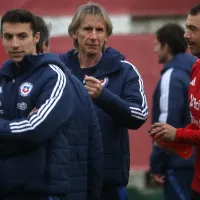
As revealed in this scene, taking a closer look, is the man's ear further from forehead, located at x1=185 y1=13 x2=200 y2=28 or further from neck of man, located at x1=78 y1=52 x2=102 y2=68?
forehead, located at x1=185 y1=13 x2=200 y2=28

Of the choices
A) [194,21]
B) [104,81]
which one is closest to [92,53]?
[104,81]

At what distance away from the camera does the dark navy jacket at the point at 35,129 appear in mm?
5086

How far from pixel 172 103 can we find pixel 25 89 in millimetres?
2763

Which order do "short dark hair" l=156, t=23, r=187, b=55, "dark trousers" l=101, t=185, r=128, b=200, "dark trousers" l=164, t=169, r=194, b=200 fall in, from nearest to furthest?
1. "dark trousers" l=101, t=185, r=128, b=200
2. "dark trousers" l=164, t=169, r=194, b=200
3. "short dark hair" l=156, t=23, r=187, b=55

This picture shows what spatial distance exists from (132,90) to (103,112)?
0.24 metres

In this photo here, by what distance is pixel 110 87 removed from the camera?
6090mm

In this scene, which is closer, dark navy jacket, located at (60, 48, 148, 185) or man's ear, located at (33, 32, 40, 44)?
man's ear, located at (33, 32, 40, 44)

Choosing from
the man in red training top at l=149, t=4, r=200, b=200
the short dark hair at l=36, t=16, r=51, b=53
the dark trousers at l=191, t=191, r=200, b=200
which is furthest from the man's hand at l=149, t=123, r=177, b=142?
the short dark hair at l=36, t=16, r=51, b=53

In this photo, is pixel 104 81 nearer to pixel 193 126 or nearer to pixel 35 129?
pixel 193 126

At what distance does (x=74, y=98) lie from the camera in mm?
5457

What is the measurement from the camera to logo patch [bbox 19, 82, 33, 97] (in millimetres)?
5164

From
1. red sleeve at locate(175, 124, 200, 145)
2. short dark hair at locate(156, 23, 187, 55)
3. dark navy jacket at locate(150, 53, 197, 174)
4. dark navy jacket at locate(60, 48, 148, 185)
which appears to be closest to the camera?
red sleeve at locate(175, 124, 200, 145)

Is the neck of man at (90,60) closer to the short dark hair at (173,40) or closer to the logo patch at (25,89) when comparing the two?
the logo patch at (25,89)

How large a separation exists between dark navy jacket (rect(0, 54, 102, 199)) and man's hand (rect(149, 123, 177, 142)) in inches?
31.6
